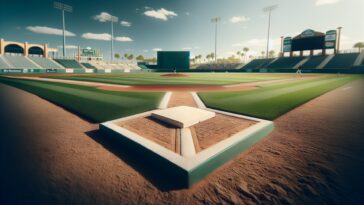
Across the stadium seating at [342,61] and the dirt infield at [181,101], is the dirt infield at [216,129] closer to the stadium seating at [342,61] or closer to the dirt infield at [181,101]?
the dirt infield at [181,101]

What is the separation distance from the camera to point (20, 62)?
42.4 meters

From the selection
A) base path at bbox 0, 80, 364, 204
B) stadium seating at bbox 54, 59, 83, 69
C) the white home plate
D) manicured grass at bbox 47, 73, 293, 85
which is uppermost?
stadium seating at bbox 54, 59, 83, 69

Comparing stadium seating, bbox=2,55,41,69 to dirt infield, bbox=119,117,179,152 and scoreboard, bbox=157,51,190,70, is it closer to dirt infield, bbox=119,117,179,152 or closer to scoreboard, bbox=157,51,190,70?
scoreboard, bbox=157,51,190,70

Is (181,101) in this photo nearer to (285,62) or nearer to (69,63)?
(285,62)

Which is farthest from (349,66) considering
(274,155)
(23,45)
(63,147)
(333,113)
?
(23,45)

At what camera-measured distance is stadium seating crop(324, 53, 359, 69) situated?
37.7m

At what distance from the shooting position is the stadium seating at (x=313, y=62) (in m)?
42.0

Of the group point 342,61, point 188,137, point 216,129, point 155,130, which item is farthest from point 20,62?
point 342,61

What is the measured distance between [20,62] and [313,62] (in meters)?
69.1

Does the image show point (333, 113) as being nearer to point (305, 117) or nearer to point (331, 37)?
point (305, 117)

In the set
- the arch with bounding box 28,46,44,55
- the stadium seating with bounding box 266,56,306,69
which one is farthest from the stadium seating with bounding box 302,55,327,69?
the arch with bounding box 28,46,44,55

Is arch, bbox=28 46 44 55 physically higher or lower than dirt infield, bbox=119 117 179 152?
higher

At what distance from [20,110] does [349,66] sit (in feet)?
166

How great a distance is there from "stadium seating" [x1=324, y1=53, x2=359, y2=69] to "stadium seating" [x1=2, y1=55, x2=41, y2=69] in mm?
67253
